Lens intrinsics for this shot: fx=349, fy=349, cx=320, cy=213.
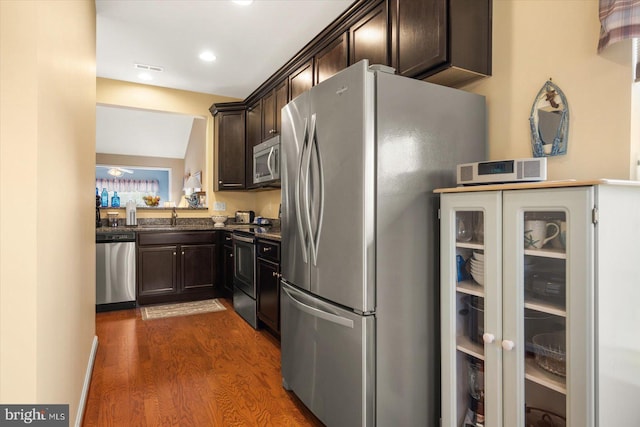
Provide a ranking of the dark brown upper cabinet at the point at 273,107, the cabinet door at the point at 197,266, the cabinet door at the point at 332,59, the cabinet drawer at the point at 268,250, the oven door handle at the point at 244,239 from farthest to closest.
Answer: the cabinet door at the point at 197,266, the dark brown upper cabinet at the point at 273,107, the oven door handle at the point at 244,239, the cabinet drawer at the point at 268,250, the cabinet door at the point at 332,59

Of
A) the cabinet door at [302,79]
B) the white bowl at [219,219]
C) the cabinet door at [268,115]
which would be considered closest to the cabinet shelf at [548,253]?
the cabinet door at [302,79]

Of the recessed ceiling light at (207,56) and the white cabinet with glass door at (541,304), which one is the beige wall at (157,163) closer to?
the recessed ceiling light at (207,56)

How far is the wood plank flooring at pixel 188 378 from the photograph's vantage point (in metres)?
1.98

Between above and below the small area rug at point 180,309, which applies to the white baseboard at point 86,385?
above

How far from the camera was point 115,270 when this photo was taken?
3988mm

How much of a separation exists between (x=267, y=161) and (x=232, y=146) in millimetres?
1267

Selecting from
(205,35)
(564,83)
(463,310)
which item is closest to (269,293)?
(463,310)

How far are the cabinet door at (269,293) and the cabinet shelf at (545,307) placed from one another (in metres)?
1.96

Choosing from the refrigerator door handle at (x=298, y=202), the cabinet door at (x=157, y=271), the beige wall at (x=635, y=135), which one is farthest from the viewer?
the cabinet door at (x=157, y=271)

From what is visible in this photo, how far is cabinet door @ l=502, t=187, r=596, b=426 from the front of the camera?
113 centimetres

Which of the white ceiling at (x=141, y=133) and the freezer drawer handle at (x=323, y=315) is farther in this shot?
the white ceiling at (x=141, y=133)

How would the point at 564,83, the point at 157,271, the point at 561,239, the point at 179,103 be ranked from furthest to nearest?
the point at 179,103
the point at 157,271
the point at 564,83
the point at 561,239

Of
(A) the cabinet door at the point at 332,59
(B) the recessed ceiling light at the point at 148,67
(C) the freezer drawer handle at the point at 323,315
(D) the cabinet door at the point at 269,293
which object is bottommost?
(D) the cabinet door at the point at 269,293

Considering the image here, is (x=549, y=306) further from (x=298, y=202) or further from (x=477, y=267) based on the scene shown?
(x=298, y=202)
